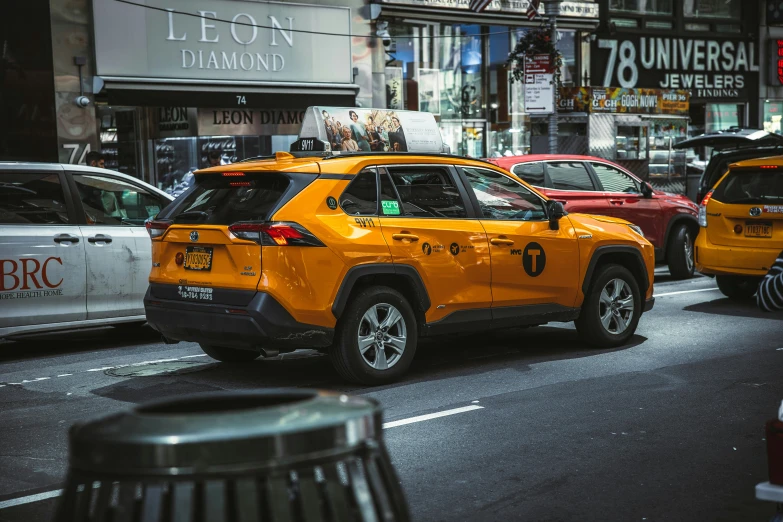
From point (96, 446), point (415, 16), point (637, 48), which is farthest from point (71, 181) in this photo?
point (637, 48)

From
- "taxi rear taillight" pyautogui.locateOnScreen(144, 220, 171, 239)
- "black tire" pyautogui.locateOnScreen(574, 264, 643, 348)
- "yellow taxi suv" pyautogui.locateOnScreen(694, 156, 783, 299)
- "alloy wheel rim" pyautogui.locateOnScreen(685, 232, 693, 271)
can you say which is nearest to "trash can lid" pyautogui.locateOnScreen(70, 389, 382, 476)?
"taxi rear taillight" pyautogui.locateOnScreen(144, 220, 171, 239)

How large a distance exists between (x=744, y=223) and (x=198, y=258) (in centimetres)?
665

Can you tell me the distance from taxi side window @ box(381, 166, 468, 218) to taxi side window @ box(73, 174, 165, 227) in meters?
3.01

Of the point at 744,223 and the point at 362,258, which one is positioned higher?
the point at 744,223

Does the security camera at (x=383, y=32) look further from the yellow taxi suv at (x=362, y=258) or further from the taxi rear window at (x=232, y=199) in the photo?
the taxi rear window at (x=232, y=199)

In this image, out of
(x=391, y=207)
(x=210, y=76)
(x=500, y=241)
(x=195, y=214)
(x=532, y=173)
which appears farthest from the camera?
(x=210, y=76)

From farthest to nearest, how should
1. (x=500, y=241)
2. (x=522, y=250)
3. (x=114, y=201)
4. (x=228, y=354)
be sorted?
(x=114, y=201), (x=228, y=354), (x=522, y=250), (x=500, y=241)

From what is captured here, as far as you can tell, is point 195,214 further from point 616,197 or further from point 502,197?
point 616,197

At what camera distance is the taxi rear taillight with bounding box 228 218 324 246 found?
728cm

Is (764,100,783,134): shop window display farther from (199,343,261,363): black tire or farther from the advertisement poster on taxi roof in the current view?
(199,343,261,363): black tire

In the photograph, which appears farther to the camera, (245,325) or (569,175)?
(569,175)

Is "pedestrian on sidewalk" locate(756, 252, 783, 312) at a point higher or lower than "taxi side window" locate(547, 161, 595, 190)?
lower

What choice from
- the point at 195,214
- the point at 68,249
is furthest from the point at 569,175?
the point at 195,214

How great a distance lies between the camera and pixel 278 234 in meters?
7.28
